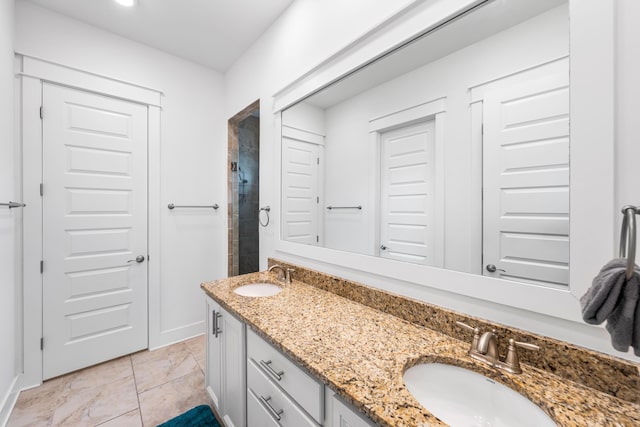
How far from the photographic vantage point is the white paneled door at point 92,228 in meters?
2.03

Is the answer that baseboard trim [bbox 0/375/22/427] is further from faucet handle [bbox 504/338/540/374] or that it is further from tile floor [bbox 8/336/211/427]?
faucet handle [bbox 504/338/540/374]

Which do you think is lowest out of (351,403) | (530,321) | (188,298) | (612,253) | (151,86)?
(188,298)

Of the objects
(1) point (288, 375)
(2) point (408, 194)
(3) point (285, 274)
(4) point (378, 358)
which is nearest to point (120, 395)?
(3) point (285, 274)

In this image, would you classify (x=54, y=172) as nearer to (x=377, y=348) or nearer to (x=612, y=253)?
(x=377, y=348)

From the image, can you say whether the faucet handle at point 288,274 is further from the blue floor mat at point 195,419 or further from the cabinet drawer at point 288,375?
the blue floor mat at point 195,419

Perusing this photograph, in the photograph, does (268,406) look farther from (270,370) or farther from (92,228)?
(92,228)

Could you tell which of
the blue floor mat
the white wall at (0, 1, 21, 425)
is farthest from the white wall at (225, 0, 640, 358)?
the white wall at (0, 1, 21, 425)

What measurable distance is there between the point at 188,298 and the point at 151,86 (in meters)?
2.02

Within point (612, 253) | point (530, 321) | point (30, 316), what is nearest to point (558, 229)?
point (612, 253)

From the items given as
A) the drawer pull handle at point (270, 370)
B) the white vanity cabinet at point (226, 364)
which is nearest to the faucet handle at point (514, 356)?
the drawer pull handle at point (270, 370)

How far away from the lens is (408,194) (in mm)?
1219

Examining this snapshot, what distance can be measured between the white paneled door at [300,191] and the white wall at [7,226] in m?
1.69

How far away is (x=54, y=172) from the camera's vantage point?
2.02m

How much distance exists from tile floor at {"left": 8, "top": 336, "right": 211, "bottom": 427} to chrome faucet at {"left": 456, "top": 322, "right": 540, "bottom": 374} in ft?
5.98
